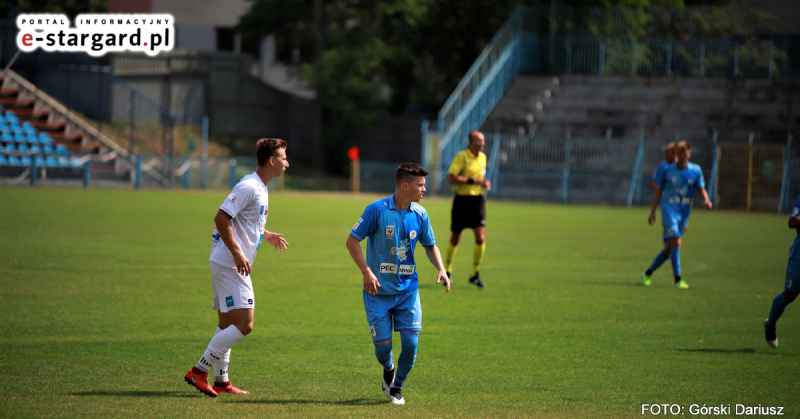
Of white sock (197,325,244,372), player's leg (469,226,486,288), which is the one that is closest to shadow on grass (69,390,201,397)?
white sock (197,325,244,372)

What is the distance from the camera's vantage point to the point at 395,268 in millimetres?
6016

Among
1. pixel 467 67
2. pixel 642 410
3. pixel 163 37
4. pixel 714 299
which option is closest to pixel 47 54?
pixel 163 37

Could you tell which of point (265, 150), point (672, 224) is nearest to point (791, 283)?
point (672, 224)

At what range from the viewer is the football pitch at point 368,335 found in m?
6.19

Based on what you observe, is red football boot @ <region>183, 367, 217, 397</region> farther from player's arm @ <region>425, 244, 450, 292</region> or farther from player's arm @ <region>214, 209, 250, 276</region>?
player's arm @ <region>425, 244, 450, 292</region>

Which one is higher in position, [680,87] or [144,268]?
[680,87]

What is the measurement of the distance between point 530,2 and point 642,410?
40.5 metres

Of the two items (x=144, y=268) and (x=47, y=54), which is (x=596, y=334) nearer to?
(x=144, y=268)

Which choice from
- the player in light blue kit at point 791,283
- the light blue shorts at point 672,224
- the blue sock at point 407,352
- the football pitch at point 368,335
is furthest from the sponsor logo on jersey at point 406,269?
the light blue shorts at point 672,224

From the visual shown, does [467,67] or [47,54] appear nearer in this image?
[47,54]

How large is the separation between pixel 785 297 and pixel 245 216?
17.5 feet

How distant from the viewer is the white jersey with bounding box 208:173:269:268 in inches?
236

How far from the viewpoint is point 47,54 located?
128 ft

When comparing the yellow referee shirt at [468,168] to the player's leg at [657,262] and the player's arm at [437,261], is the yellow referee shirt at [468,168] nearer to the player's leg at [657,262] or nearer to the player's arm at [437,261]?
the player's leg at [657,262]
